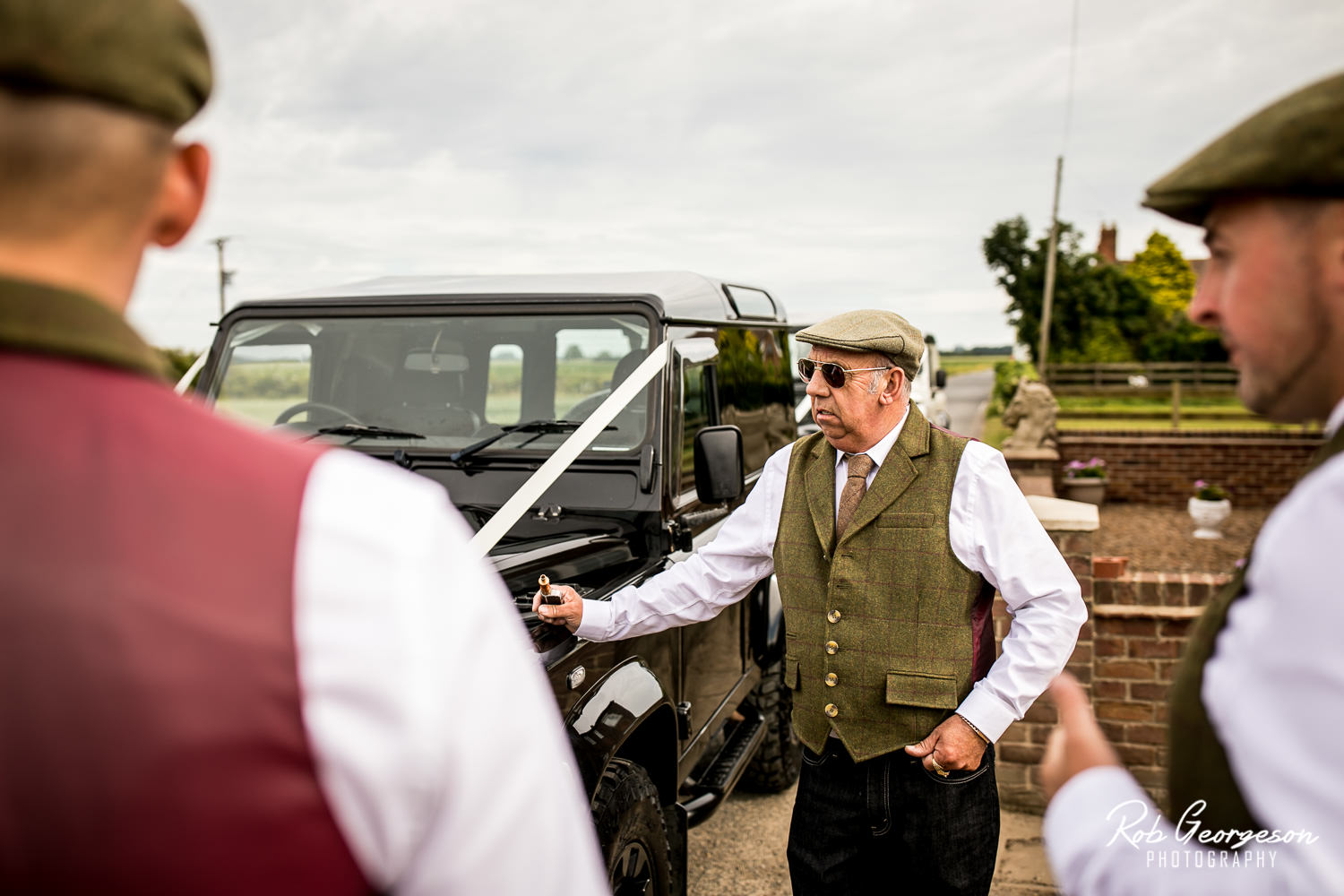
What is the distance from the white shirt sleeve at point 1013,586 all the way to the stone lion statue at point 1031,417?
1227cm

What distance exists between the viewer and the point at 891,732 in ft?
8.35

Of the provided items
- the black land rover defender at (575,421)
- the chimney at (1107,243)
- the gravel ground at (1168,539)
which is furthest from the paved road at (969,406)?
the chimney at (1107,243)

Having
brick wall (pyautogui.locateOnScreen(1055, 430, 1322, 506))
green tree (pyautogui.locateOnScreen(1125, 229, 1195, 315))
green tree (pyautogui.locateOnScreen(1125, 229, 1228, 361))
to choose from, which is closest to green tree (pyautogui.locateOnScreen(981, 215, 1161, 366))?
green tree (pyautogui.locateOnScreen(1125, 229, 1228, 361))

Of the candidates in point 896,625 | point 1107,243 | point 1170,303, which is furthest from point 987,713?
point 1107,243

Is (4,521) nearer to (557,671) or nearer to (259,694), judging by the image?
(259,694)

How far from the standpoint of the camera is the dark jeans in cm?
256

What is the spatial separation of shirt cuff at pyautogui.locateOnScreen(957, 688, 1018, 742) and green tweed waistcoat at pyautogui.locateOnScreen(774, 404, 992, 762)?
4 cm

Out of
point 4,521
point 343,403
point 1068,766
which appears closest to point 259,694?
point 4,521

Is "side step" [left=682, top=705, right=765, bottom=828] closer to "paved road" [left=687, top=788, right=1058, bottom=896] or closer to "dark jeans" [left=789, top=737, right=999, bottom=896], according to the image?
"paved road" [left=687, top=788, right=1058, bottom=896]

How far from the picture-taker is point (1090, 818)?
1179mm

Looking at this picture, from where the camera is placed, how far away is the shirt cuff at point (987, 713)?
246 centimetres

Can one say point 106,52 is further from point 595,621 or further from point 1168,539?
point 1168,539

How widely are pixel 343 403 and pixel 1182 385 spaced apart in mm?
36733

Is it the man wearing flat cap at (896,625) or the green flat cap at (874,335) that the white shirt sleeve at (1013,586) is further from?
the green flat cap at (874,335)
